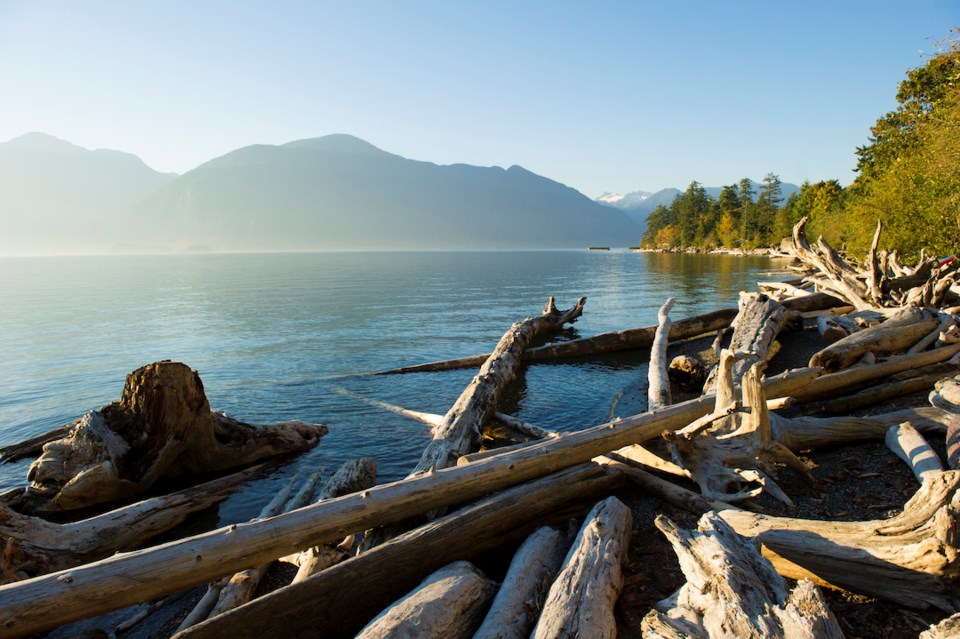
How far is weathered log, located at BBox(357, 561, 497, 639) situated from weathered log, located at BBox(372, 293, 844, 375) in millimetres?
13348

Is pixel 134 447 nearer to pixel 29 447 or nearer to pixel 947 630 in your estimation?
pixel 29 447

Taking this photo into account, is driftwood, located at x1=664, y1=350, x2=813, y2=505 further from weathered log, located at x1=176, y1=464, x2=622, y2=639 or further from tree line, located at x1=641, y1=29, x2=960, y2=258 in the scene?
tree line, located at x1=641, y1=29, x2=960, y2=258

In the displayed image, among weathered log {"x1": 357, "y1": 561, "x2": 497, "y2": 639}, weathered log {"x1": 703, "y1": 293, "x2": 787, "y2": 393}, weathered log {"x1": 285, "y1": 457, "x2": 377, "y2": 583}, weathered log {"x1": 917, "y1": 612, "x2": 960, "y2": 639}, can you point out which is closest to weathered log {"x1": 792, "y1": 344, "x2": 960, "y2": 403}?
weathered log {"x1": 703, "y1": 293, "x2": 787, "y2": 393}

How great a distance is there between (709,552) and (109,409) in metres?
10.4

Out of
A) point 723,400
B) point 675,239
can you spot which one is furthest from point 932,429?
point 675,239

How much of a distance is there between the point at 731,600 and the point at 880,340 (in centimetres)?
1128

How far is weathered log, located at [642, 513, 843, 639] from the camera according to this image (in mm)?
3367

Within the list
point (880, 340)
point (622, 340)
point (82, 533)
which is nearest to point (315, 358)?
point (622, 340)

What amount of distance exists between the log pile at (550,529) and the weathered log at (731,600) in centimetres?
2

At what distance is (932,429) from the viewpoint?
7.94 m

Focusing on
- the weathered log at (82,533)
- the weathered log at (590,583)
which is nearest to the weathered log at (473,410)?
the weathered log at (590,583)

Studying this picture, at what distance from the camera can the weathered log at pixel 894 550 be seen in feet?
13.1

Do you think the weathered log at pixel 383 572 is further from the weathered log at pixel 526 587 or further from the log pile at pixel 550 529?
the weathered log at pixel 526 587

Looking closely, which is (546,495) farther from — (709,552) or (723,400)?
(723,400)
